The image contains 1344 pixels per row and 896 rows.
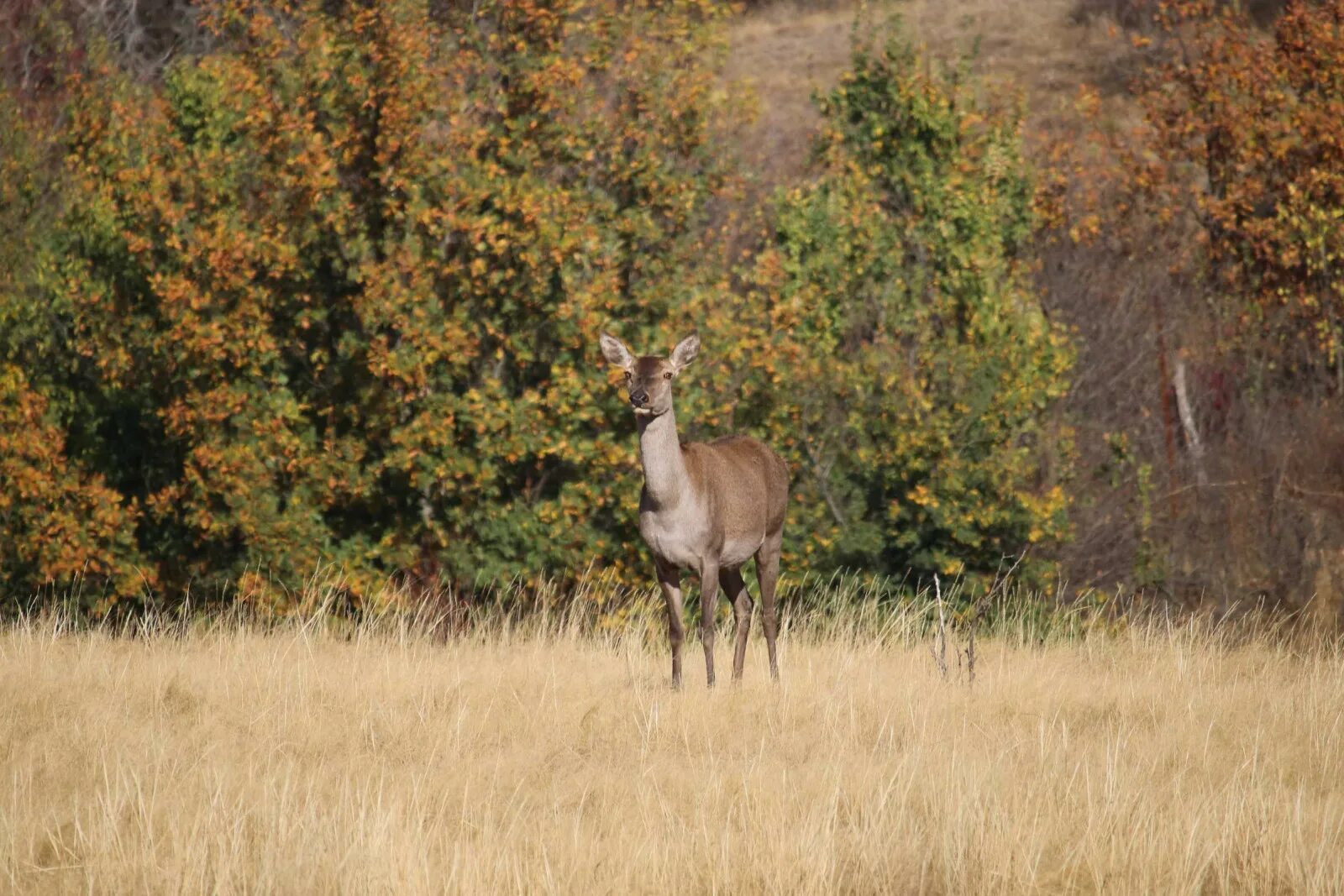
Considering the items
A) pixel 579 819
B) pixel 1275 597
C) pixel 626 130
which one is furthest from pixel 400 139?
pixel 1275 597

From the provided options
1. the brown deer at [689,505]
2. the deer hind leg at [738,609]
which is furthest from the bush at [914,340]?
the brown deer at [689,505]

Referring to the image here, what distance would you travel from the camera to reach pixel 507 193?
607 inches

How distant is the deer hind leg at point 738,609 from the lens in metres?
10.6

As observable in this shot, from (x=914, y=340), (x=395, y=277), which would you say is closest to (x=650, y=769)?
(x=395, y=277)

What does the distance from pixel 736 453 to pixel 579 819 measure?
15.5 feet

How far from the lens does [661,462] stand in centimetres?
1022

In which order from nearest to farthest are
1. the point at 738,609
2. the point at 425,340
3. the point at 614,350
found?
the point at 614,350, the point at 738,609, the point at 425,340

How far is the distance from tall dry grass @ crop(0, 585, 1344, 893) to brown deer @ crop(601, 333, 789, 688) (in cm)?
41

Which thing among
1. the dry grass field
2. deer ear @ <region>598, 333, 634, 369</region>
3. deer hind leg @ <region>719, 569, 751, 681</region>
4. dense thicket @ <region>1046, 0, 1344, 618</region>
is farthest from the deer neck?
the dry grass field

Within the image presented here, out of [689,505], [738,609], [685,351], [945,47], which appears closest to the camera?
[689,505]

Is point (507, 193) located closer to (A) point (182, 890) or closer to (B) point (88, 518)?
(B) point (88, 518)

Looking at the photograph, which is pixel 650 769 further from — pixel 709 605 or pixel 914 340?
pixel 914 340

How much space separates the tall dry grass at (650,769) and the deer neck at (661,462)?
1091 mm

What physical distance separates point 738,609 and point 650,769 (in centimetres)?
355
